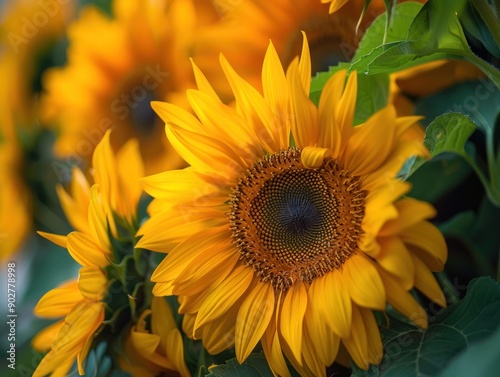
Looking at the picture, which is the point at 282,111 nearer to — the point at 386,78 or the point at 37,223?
the point at 386,78

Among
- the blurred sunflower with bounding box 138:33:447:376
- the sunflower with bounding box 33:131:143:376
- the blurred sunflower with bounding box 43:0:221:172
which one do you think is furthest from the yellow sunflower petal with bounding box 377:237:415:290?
the blurred sunflower with bounding box 43:0:221:172

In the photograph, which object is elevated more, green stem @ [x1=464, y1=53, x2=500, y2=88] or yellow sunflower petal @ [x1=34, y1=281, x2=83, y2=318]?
green stem @ [x1=464, y1=53, x2=500, y2=88]

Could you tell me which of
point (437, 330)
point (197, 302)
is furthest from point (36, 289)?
point (437, 330)

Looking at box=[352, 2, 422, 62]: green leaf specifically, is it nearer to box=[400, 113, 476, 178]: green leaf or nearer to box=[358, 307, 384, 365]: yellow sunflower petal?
box=[400, 113, 476, 178]: green leaf

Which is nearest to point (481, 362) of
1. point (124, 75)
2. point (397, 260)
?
point (397, 260)

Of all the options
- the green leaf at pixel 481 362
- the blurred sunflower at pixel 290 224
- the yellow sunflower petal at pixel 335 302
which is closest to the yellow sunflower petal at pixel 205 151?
the blurred sunflower at pixel 290 224

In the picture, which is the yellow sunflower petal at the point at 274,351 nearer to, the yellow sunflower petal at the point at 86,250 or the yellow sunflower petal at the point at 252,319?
the yellow sunflower petal at the point at 252,319
